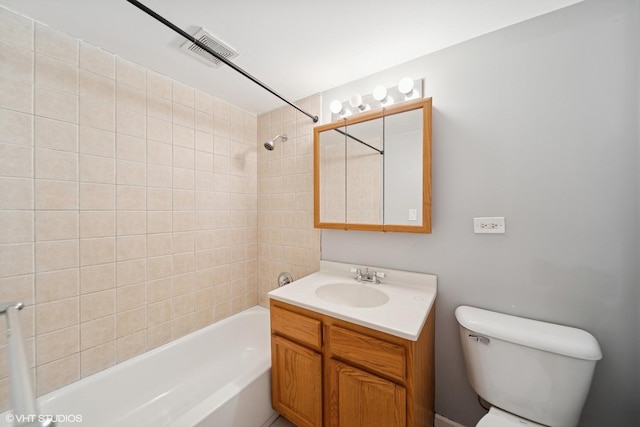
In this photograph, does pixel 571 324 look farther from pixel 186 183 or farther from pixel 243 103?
pixel 243 103

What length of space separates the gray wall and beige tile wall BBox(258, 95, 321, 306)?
87 cm

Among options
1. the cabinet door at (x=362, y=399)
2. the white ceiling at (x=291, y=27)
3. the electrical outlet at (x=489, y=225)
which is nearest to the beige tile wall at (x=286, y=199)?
the white ceiling at (x=291, y=27)

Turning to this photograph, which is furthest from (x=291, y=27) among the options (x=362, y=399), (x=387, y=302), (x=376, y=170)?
(x=362, y=399)

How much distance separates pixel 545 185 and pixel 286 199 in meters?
1.69

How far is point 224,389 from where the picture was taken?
4.36 feet

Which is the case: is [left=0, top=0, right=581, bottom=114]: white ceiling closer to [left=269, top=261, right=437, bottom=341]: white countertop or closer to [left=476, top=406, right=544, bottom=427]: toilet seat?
[left=269, top=261, right=437, bottom=341]: white countertop

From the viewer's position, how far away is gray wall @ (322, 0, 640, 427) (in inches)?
40.8

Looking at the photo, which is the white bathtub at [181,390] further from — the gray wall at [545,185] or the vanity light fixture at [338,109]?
the vanity light fixture at [338,109]

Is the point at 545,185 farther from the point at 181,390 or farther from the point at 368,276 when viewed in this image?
the point at 181,390

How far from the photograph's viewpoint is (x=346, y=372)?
1171 mm

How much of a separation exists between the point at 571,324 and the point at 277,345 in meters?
1.50

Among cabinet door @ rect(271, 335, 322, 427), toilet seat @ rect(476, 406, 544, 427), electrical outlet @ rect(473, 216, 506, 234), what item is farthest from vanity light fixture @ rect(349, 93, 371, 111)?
toilet seat @ rect(476, 406, 544, 427)

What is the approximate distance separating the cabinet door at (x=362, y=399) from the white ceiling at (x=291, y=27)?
5.69 feet

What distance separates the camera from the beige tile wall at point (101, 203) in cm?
115
